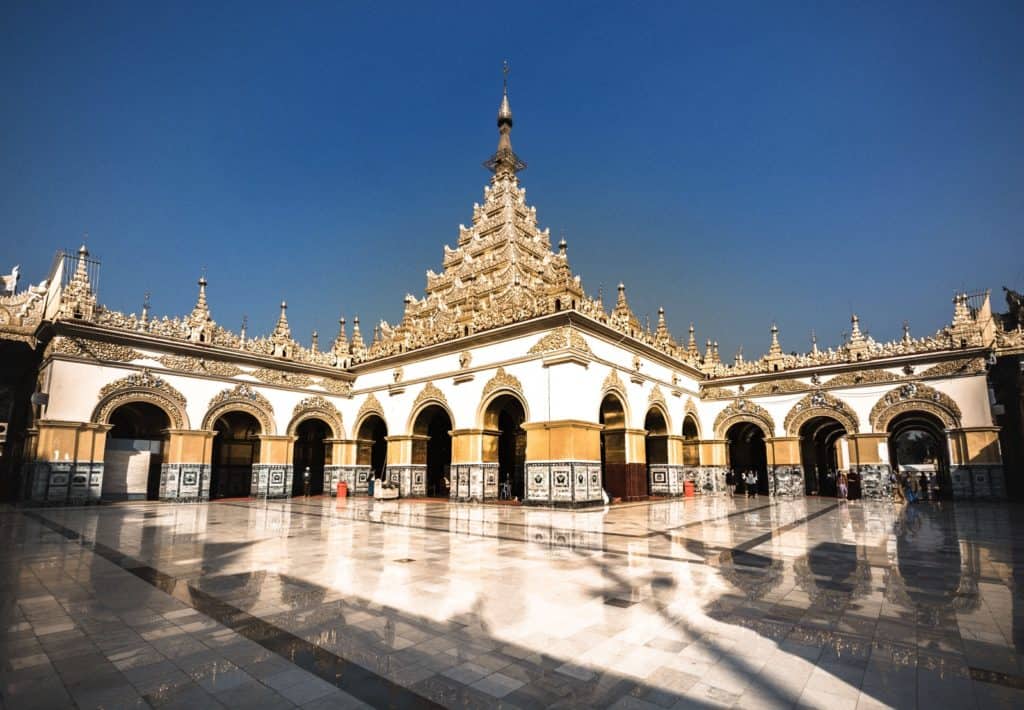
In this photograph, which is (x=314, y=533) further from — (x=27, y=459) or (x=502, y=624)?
(x=27, y=459)

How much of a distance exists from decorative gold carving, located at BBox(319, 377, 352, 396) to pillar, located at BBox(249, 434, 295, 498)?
257 centimetres

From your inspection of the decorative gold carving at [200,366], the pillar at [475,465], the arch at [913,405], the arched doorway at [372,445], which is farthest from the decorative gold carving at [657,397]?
the decorative gold carving at [200,366]

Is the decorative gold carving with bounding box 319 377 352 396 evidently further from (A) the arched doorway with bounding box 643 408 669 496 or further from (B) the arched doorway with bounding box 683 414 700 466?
(B) the arched doorway with bounding box 683 414 700 466

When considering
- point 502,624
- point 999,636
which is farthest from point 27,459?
point 999,636

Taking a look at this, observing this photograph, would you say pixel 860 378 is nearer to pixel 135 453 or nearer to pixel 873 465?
pixel 873 465

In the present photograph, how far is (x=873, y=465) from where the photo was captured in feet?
66.6

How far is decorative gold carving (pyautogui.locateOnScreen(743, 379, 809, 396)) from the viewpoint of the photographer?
2239 centimetres

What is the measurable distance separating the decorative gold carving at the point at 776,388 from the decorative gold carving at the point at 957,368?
4127mm

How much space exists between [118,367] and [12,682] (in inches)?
659

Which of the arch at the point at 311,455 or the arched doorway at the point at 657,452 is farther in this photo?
the arch at the point at 311,455

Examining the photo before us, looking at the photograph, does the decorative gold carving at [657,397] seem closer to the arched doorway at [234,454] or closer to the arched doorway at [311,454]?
the arched doorway at [311,454]

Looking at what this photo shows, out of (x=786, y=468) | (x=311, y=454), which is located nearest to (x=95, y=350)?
(x=311, y=454)

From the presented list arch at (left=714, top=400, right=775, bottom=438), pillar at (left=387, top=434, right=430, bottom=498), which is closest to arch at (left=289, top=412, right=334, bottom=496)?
pillar at (left=387, top=434, right=430, bottom=498)

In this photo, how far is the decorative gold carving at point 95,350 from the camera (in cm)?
1625
